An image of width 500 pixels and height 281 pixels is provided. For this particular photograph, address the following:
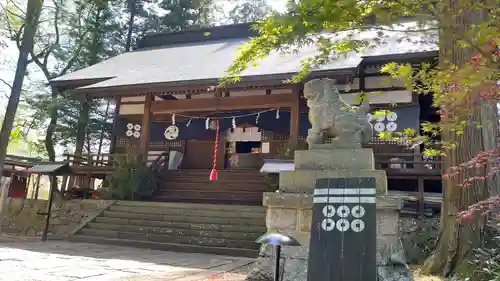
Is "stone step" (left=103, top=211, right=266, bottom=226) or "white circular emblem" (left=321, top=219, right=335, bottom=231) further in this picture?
"stone step" (left=103, top=211, right=266, bottom=226)

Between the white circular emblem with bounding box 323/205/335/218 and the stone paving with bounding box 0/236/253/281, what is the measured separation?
6.94ft

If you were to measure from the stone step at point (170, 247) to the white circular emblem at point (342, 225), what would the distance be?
186 inches

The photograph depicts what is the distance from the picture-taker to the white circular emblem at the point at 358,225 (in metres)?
2.88

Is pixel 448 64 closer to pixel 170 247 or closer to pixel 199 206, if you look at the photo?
pixel 170 247

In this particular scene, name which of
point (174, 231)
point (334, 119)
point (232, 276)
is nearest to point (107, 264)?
point (232, 276)

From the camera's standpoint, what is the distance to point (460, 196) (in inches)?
191

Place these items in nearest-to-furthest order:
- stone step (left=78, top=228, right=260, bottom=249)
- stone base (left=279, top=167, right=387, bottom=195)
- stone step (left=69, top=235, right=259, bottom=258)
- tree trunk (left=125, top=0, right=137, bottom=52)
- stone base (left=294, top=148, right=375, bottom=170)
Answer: stone base (left=279, top=167, right=387, bottom=195), stone base (left=294, top=148, right=375, bottom=170), stone step (left=69, top=235, right=259, bottom=258), stone step (left=78, top=228, right=260, bottom=249), tree trunk (left=125, top=0, right=137, bottom=52)

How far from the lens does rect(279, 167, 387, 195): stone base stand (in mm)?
3938

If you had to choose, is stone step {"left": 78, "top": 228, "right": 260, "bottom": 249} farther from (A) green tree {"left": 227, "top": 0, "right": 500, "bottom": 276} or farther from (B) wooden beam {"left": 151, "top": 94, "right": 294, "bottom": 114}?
(B) wooden beam {"left": 151, "top": 94, "right": 294, "bottom": 114}

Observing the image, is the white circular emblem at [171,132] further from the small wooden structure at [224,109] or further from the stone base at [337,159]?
the stone base at [337,159]

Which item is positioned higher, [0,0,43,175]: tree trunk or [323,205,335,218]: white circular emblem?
[0,0,43,175]: tree trunk

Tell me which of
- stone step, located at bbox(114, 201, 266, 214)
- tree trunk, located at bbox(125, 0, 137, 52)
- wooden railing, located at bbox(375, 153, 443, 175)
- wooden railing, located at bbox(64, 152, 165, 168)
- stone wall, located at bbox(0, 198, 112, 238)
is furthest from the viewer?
tree trunk, located at bbox(125, 0, 137, 52)

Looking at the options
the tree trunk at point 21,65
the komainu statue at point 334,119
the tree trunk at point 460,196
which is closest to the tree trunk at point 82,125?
the tree trunk at point 21,65

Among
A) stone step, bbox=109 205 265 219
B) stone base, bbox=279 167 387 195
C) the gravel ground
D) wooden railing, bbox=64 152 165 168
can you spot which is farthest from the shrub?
wooden railing, bbox=64 152 165 168
